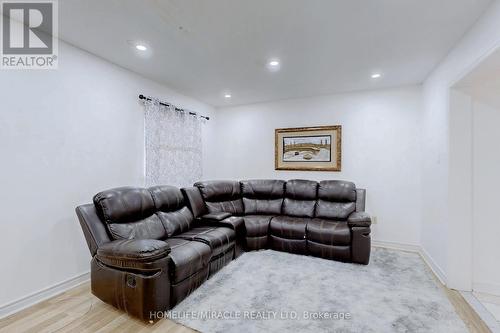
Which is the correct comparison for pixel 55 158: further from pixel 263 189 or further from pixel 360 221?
pixel 360 221

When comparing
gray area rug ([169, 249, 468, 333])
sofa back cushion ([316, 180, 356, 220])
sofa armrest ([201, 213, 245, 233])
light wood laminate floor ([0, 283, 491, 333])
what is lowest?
light wood laminate floor ([0, 283, 491, 333])

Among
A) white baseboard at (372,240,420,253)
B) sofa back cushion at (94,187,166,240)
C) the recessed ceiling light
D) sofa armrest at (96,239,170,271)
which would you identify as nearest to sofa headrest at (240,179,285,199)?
white baseboard at (372,240,420,253)

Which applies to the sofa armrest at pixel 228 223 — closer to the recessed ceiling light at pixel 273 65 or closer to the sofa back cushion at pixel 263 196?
the sofa back cushion at pixel 263 196

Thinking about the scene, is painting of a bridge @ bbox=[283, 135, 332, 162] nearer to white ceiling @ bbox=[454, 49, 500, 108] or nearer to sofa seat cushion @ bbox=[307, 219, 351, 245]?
sofa seat cushion @ bbox=[307, 219, 351, 245]

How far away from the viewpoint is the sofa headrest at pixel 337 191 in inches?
149

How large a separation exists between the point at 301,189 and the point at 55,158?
332 centimetres

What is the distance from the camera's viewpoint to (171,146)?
3898mm

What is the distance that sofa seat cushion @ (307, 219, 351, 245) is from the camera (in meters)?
3.20

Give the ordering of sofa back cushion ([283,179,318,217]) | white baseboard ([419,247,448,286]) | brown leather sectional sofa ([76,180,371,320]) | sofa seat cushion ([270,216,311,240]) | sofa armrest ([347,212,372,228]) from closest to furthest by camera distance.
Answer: brown leather sectional sofa ([76,180,371,320]) < white baseboard ([419,247,448,286]) < sofa armrest ([347,212,372,228]) < sofa seat cushion ([270,216,311,240]) < sofa back cushion ([283,179,318,217])

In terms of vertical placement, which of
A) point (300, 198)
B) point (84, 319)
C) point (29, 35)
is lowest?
point (84, 319)

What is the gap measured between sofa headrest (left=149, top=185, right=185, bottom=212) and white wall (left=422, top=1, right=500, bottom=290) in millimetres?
3140

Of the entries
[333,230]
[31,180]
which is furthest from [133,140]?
[333,230]

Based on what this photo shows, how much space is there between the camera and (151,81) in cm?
362

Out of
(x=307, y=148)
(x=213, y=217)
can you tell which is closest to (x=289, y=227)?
(x=213, y=217)
